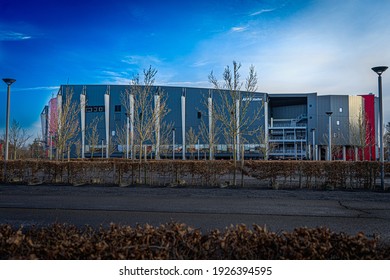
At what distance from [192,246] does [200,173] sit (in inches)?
505

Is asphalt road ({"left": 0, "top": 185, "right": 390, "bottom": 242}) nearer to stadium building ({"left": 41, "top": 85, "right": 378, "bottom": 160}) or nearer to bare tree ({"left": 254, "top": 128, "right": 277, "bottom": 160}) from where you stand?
bare tree ({"left": 254, "top": 128, "right": 277, "bottom": 160})

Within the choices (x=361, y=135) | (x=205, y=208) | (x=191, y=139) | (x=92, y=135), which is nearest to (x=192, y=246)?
(x=205, y=208)

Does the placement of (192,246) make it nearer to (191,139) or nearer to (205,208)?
(205,208)

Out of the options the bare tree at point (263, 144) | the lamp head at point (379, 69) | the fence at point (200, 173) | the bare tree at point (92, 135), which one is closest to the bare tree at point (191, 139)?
the bare tree at point (263, 144)

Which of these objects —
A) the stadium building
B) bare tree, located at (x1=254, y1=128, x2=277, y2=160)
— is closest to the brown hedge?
bare tree, located at (x1=254, y1=128, x2=277, y2=160)

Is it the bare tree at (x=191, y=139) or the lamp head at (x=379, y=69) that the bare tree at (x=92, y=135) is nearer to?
the bare tree at (x=191, y=139)

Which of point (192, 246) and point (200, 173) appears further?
point (200, 173)

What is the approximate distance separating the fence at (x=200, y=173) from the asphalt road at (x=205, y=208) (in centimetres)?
161

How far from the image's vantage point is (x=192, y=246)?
350 centimetres

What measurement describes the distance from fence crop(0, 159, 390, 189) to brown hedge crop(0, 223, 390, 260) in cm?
1219

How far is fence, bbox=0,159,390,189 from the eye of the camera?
50.6 feet

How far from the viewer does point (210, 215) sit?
28.7ft

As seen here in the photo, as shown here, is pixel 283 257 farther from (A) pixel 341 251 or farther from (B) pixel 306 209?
(B) pixel 306 209

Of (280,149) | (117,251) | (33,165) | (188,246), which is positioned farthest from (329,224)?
(280,149)
